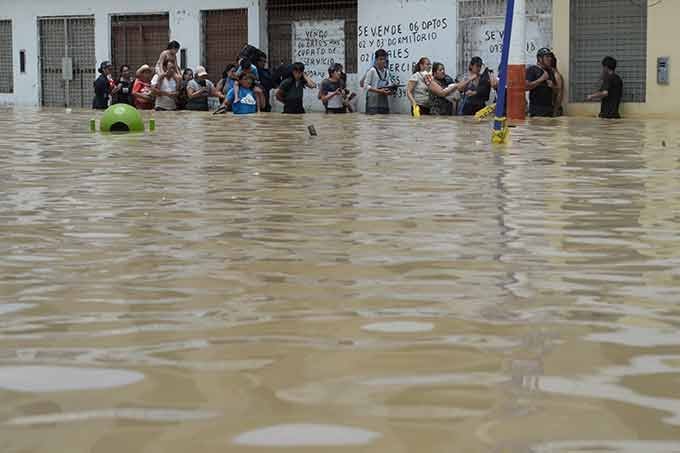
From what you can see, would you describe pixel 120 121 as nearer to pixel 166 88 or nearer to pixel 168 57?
pixel 168 57

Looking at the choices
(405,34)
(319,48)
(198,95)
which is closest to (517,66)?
(405,34)

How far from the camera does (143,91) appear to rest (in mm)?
29422

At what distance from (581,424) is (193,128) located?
17.0 metres

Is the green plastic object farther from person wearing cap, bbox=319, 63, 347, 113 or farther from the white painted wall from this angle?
the white painted wall

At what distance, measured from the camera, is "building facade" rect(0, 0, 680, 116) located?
26.1 metres

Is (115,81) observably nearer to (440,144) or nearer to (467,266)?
(440,144)

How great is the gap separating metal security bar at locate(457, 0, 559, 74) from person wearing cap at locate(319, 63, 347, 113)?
2.39 metres

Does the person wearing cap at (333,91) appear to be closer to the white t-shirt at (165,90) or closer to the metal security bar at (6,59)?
the white t-shirt at (165,90)

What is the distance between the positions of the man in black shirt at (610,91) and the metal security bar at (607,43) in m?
0.69

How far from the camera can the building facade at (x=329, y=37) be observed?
26.1 meters

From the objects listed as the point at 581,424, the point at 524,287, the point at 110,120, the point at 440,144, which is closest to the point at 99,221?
the point at 524,287

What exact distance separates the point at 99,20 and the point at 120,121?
17485mm

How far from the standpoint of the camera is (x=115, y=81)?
32969 millimetres

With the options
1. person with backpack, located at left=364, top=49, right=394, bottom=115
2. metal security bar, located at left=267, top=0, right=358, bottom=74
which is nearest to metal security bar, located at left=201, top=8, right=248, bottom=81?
metal security bar, located at left=267, top=0, right=358, bottom=74
